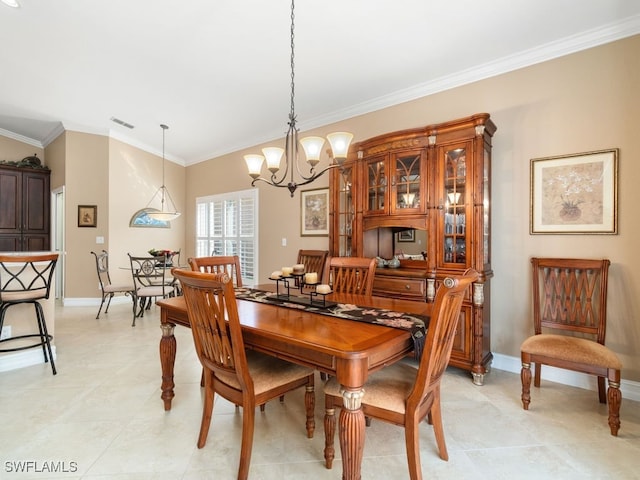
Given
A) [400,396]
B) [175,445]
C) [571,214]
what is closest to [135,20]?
[175,445]

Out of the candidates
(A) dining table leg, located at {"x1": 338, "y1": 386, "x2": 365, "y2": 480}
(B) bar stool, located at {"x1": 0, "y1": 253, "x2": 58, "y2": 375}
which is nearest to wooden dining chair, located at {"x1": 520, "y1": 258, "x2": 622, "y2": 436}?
(A) dining table leg, located at {"x1": 338, "y1": 386, "x2": 365, "y2": 480}

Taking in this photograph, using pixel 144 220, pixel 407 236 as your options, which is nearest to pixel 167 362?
pixel 407 236

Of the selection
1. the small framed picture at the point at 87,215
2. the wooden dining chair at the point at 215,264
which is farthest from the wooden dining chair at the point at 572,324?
the small framed picture at the point at 87,215

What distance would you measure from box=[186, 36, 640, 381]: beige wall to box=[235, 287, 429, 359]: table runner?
1.60m

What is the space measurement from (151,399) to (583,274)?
3.35m

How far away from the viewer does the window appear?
5.31 metres

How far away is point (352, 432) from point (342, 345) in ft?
1.13

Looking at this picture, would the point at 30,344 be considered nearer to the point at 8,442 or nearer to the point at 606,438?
the point at 8,442

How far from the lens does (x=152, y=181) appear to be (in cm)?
630

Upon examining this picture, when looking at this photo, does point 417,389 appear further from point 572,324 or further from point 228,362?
point 572,324

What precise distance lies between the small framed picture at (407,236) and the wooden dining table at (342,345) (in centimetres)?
143

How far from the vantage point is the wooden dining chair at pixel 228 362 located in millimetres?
1441

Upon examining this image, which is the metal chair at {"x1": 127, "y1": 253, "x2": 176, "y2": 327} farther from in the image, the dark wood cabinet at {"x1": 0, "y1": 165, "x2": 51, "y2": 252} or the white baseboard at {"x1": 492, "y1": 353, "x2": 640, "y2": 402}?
the white baseboard at {"x1": 492, "y1": 353, "x2": 640, "y2": 402}

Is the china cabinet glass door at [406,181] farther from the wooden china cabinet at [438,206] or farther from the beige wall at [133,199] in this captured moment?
the beige wall at [133,199]
